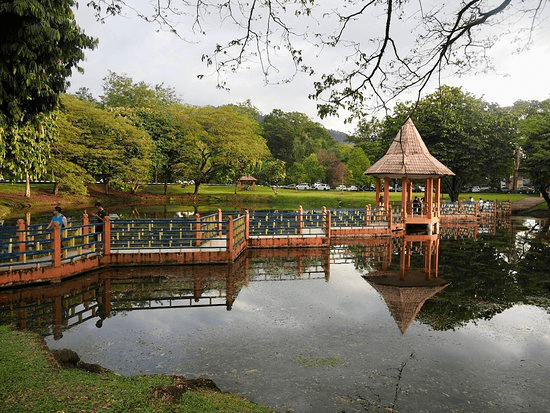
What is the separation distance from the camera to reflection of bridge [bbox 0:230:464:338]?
31.5ft

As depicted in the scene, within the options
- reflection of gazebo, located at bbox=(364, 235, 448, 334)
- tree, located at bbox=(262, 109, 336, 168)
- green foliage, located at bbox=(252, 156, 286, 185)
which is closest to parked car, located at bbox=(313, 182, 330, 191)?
tree, located at bbox=(262, 109, 336, 168)

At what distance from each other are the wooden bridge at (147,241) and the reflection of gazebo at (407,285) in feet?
15.8

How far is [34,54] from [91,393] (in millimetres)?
4443

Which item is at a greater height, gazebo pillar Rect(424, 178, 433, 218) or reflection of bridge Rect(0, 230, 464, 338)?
gazebo pillar Rect(424, 178, 433, 218)

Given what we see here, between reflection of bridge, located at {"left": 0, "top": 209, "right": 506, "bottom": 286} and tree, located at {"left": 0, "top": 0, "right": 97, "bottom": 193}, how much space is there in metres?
5.73

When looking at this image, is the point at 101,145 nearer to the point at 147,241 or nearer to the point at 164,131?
the point at 164,131

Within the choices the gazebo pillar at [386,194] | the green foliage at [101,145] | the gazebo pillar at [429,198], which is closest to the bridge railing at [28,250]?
the gazebo pillar at [386,194]

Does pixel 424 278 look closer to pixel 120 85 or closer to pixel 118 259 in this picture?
pixel 118 259

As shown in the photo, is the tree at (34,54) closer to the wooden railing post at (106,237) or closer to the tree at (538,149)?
the wooden railing post at (106,237)

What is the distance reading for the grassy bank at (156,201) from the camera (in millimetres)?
35594

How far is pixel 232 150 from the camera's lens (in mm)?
46719

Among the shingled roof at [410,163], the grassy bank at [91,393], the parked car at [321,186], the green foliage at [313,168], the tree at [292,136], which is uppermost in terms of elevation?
the tree at [292,136]

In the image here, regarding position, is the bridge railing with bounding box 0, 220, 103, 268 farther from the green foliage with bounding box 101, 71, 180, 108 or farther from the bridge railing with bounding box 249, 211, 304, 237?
the green foliage with bounding box 101, 71, 180, 108

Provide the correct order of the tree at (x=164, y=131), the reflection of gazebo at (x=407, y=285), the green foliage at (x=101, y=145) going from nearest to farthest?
the reflection of gazebo at (x=407, y=285), the green foliage at (x=101, y=145), the tree at (x=164, y=131)
